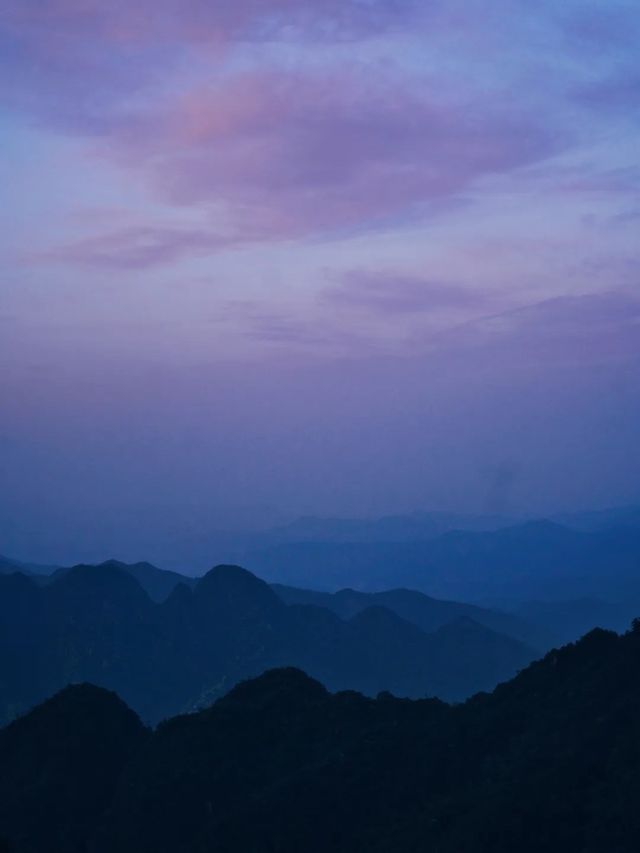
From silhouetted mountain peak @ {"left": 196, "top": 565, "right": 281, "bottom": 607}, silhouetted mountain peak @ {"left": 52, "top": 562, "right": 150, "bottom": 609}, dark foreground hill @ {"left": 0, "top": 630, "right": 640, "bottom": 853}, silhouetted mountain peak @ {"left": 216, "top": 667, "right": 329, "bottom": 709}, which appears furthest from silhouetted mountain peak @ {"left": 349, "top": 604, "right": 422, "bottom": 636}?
dark foreground hill @ {"left": 0, "top": 630, "right": 640, "bottom": 853}

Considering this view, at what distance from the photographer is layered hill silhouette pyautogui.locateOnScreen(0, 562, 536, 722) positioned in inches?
3364

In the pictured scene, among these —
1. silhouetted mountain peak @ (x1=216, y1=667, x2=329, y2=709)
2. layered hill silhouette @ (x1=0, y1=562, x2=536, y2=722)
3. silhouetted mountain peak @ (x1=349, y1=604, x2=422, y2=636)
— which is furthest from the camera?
silhouetted mountain peak @ (x1=349, y1=604, x2=422, y2=636)

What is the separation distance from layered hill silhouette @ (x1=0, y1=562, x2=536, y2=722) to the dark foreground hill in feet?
143

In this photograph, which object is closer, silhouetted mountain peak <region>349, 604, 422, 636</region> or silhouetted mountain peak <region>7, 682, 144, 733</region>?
silhouetted mountain peak <region>7, 682, 144, 733</region>

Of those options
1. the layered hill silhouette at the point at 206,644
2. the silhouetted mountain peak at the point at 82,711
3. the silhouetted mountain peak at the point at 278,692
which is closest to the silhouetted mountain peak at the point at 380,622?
the layered hill silhouette at the point at 206,644

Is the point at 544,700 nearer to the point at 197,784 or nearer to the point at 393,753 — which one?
the point at 393,753

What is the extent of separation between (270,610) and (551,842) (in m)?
71.1

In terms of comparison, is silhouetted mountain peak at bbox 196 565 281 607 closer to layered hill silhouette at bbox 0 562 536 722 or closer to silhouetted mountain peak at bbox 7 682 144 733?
layered hill silhouette at bbox 0 562 536 722

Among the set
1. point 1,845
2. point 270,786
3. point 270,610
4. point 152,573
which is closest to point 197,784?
point 270,786

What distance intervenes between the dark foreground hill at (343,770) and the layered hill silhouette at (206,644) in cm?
4346

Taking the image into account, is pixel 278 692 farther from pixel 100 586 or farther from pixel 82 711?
pixel 100 586

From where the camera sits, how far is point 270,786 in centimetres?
3194

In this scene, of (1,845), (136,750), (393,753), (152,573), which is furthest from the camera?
(152,573)

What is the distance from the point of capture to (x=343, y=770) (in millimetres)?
30828
